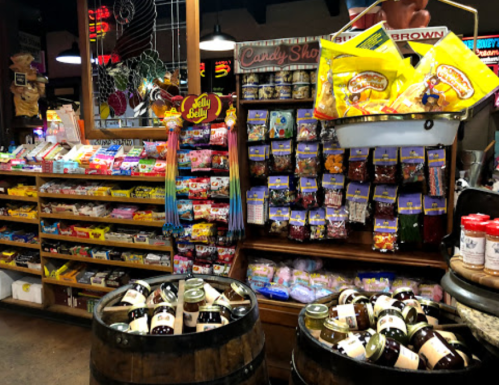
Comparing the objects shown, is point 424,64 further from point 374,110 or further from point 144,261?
point 144,261

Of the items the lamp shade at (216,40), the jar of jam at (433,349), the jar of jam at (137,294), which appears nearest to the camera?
the jar of jam at (433,349)

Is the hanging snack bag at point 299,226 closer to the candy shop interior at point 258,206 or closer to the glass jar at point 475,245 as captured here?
the candy shop interior at point 258,206

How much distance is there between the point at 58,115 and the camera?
12.4 ft

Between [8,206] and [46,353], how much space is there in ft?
5.33

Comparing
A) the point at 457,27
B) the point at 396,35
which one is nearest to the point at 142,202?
the point at 396,35

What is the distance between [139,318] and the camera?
4.87ft

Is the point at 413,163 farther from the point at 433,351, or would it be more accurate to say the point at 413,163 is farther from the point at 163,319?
the point at 163,319

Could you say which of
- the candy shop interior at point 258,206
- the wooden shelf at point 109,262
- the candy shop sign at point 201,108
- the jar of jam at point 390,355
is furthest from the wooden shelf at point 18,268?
the jar of jam at point 390,355

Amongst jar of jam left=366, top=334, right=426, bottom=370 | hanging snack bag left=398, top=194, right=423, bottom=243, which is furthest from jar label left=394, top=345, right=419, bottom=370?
hanging snack bag left=398, top=194, right=423, bottom=243

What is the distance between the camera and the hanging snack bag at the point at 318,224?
273cm

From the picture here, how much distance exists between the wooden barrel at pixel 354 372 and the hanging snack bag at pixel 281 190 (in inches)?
58.6

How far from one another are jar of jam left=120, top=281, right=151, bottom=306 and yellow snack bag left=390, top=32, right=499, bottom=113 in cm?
128

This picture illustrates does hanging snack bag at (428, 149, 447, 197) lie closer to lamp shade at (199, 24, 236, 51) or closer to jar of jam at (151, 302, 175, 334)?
jar of jam at (151, 302, 175, 334)

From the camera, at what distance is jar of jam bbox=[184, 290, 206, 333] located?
4.95 ft
